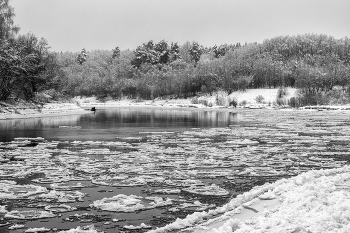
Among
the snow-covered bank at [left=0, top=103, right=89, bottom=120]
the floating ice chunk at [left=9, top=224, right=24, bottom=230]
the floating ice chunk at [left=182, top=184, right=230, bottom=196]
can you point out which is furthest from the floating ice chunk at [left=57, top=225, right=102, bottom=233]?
the snow-covered bank at [left=0, top=103, right=89, bottom=120]

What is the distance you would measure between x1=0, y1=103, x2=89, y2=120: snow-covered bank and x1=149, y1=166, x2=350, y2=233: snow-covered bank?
31.3 m

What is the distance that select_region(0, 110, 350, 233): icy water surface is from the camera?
23.0 feet

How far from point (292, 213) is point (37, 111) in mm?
38803

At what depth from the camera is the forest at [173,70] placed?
40.6 m

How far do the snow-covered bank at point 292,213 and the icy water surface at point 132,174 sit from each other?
1.64ft

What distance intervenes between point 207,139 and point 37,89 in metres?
30.9

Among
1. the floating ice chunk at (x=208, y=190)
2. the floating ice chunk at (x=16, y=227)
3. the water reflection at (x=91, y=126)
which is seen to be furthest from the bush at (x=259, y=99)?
the floating ice chunk at (x=16, y=227)

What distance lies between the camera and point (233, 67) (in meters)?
110

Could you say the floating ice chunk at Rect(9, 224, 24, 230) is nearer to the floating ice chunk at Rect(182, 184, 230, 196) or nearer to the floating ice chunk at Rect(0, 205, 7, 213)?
the floating ice chunk at Rect(0, 205, 7, 213)

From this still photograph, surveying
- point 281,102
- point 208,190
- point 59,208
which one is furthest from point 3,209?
point 281,102

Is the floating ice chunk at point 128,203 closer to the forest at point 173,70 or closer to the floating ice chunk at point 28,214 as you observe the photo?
the floating ice chunk at point 28,214

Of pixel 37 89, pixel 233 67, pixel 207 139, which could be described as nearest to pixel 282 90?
pixel 233 67

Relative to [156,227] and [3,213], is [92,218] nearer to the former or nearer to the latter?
[156,227]

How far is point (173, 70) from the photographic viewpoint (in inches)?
4702
